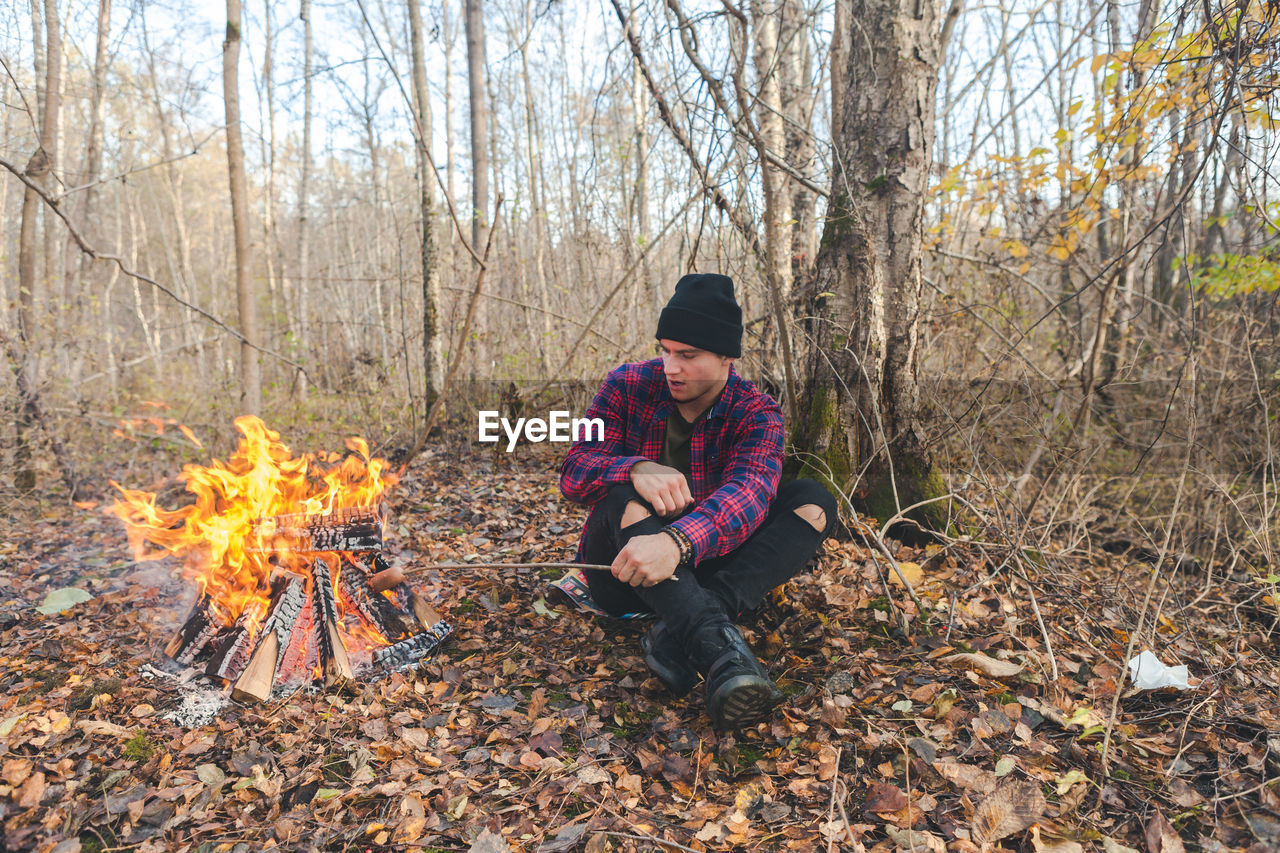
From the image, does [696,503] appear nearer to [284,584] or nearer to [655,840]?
[655,840]

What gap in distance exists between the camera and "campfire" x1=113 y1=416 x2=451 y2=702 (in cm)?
268

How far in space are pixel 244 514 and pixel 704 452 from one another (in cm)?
209

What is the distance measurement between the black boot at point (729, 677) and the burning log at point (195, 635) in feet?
6.71

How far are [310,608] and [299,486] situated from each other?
2.22 ft

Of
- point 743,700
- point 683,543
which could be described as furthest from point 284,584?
point 743,700

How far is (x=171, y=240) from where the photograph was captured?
79.6 feet

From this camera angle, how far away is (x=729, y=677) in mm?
2146

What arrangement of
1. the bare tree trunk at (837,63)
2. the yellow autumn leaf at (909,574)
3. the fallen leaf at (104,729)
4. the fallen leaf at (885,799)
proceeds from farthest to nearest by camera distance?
the bare tree trunk at (837,63) < the yellow autumn leaf at (909,574) < the fallen leaf at (104,729) < the fallen leaf at (885,799)

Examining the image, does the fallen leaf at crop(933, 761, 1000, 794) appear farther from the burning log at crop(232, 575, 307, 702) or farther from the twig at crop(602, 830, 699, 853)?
the burning log at crop(232, 575, 307, 702)

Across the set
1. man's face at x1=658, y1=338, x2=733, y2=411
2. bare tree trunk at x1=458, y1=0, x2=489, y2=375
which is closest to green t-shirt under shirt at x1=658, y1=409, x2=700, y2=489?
man's face at x1=658, y1=338, x2=733, y2=411

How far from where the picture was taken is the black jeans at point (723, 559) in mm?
A: 2395

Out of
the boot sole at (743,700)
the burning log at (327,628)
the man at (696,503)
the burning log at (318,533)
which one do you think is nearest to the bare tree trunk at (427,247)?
the burning log at (318,533)

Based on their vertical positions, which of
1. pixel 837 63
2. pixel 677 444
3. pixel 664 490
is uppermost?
pixel 837 63

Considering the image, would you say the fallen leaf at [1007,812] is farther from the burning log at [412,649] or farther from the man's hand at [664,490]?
the burning log at [412,649]
